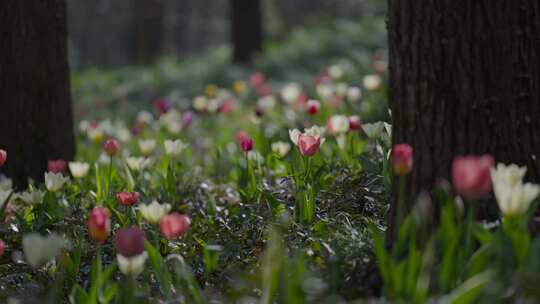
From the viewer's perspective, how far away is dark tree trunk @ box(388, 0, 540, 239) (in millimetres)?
2713

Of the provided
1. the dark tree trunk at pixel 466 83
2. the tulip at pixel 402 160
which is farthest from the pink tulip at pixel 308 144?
the tulip at pixel 402 160

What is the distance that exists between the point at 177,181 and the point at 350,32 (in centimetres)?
1162

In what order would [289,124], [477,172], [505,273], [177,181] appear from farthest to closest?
1. [289,124]
2. [177,181]
3. [505,273]
4. [477,172]

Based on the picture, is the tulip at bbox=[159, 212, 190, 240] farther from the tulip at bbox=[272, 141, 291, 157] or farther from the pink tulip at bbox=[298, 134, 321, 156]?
the tulip at bbox=[272, 141, 291, 157]

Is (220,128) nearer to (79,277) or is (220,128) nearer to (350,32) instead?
(79,277)

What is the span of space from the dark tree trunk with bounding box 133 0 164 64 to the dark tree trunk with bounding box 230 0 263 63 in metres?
4.69

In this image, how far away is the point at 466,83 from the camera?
8.90ft

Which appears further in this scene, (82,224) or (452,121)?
(82,224)

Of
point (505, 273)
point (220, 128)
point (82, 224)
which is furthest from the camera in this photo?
point (220, 128)

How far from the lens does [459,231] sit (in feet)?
7.61

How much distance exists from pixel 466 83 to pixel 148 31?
16361 mm

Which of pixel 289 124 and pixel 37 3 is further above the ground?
pixel 37 3

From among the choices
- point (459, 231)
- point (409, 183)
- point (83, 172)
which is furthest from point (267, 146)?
point (459, 231)

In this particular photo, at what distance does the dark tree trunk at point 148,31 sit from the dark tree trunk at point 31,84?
13070 mm
